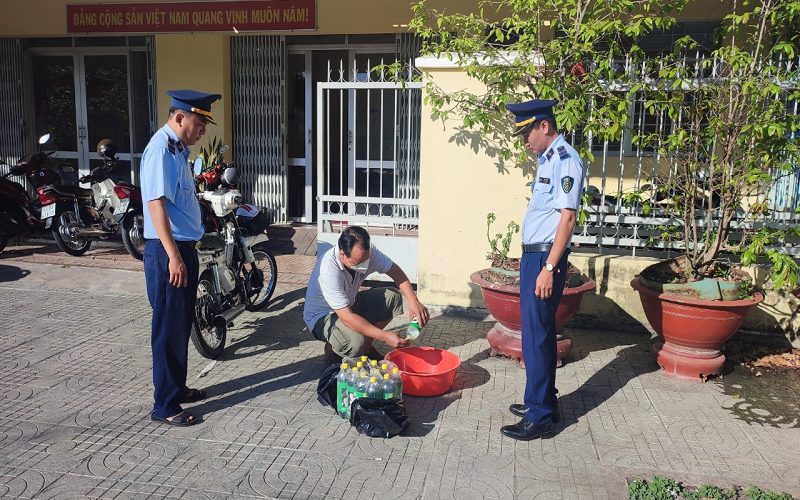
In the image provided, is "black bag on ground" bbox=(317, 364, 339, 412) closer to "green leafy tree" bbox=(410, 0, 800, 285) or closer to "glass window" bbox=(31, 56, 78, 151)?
"green leafy tree" bbox=(410, 0, 800, 285)

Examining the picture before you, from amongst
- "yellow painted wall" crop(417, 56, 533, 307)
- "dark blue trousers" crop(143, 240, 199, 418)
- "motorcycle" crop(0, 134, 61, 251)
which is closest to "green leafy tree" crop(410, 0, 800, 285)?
"yellow painted wall" crop(417, 56, 533, 307)

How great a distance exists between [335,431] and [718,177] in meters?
3.45

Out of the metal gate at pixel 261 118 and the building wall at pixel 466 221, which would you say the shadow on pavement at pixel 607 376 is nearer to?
the building wall at pixel 466 221

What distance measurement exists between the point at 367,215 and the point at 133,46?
5.68m

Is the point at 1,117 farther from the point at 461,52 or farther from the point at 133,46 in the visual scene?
the point at 461,52

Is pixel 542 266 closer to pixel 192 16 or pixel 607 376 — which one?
pixel 607 376

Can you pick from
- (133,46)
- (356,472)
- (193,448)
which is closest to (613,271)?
(356,472)

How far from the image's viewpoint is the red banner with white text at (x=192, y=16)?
28.5 feet

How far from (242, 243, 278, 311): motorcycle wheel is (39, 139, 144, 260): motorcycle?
2.05 m

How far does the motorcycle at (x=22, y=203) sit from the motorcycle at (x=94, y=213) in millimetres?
518

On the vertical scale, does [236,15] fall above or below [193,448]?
above

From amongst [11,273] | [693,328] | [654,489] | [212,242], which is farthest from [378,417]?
[11,273]

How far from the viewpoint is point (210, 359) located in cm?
473

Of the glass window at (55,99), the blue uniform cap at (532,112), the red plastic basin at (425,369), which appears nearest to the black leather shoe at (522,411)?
the red plastic basin at (425,369)
